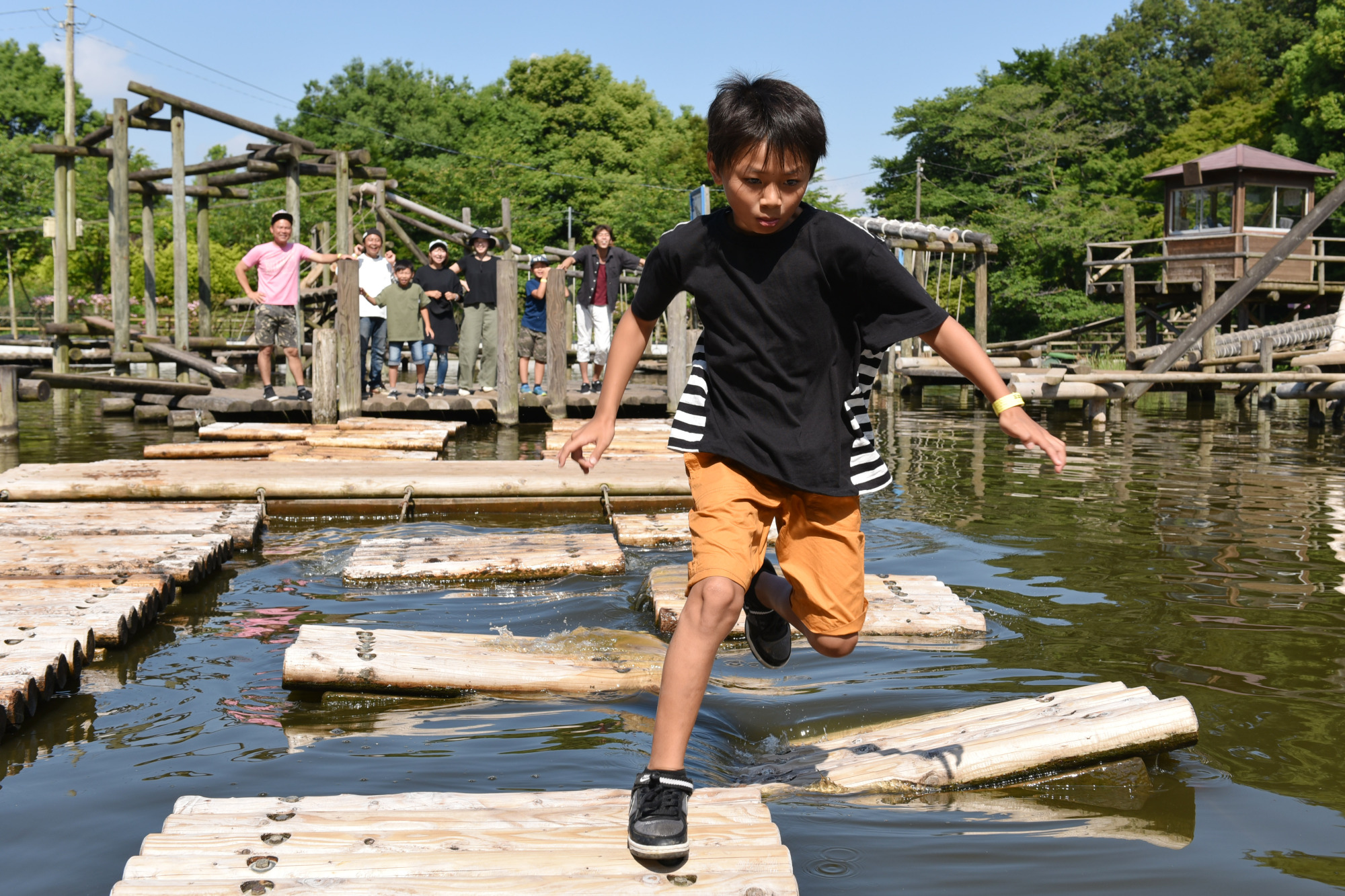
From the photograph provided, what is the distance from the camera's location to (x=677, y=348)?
1534cm

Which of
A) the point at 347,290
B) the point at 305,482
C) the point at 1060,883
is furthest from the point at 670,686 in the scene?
the point at 347,290

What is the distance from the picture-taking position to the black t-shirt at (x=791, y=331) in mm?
3221

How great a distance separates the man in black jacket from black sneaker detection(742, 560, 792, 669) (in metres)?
10.7

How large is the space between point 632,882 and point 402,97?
70328mm

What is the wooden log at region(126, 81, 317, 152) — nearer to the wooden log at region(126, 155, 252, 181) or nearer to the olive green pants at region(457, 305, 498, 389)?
the wooden log at region(126, 155, 252, 181)

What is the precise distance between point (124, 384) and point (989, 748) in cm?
1486

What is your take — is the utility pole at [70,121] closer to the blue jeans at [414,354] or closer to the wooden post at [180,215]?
the wooden post at [180,215]

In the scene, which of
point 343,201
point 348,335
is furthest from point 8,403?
point 343,201

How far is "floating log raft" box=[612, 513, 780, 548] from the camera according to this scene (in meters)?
7.84

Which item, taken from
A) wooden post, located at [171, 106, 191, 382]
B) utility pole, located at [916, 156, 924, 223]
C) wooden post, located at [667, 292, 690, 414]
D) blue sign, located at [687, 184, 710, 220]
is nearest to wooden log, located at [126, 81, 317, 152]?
wooden post, located at [171, 106, 191, 382]

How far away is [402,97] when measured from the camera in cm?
6781

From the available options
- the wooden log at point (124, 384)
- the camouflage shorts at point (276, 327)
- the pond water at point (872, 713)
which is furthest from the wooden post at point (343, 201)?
the pond water at point (872, 713)

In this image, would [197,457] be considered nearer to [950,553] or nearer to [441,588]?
[441,588]

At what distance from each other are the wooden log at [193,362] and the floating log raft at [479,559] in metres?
10.8
